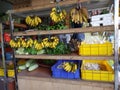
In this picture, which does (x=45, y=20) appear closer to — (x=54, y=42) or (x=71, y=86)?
(x=54, y=42)

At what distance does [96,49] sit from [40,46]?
0.87 metres

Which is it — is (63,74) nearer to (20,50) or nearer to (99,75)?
(99,75)

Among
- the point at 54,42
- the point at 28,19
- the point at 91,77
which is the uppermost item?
the point at 28,19

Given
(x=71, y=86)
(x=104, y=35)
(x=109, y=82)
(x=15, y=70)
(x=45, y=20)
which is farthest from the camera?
(x=45, y=20)

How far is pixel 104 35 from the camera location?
2182 mm

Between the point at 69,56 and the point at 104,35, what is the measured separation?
716mm

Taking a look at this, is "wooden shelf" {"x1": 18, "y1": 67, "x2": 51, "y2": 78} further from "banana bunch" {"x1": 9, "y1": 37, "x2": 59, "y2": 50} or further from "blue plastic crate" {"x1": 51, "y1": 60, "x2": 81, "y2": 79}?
"banana bunch" {"x1": 9, "y1": 37, "x2": 59, "y2": 50}

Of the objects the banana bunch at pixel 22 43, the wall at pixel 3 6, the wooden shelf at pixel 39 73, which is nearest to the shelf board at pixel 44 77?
the wooden shelf at pixel 39 73

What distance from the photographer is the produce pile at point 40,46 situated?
2082 millimetres

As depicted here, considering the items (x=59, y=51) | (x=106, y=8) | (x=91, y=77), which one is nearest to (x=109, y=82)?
(x=91, y=77)

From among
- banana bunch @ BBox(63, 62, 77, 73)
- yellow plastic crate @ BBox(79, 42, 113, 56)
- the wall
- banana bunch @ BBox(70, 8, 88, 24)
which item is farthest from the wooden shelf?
the wall

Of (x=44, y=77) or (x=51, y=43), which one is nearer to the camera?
(x=51, y=43)

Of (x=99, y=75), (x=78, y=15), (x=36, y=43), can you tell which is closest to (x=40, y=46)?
(x=36, y=43)

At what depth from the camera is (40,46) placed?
212 centimetres
